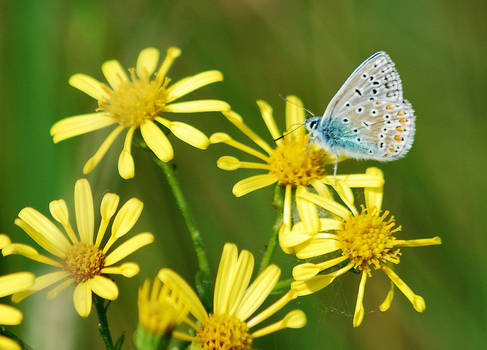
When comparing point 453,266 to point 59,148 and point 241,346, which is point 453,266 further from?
point 59,148

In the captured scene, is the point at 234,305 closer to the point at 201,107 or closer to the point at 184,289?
the point at 184,289

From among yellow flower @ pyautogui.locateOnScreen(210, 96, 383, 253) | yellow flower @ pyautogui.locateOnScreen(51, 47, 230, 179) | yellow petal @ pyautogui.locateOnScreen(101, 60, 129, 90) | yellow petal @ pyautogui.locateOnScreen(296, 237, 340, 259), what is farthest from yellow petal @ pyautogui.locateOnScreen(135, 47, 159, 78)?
yellow petal @ pyautogui.locateOnScreen(296, 237, 340, 259)

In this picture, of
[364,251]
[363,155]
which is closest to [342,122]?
[363,155]

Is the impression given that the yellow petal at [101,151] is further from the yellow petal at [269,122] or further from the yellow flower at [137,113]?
the yellow petal at [269,122]

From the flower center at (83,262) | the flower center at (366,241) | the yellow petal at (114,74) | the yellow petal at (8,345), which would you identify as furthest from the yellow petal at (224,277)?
the yellow petal at (114,74)

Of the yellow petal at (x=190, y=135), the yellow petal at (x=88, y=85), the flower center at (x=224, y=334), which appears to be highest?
the yellow petal at (x=88, y=85)

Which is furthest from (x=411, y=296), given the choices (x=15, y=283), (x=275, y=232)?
(x=15, y=283)

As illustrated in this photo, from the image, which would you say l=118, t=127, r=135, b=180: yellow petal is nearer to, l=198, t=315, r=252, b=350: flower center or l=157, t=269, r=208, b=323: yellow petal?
l=157, t=269, r=208, b=323: yellow petal
